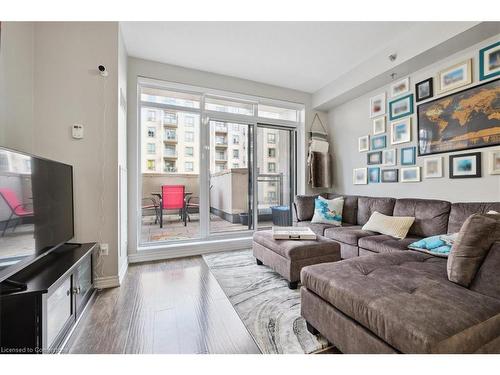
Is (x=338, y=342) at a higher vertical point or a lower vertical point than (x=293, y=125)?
lower

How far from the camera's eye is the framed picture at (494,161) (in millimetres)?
2098

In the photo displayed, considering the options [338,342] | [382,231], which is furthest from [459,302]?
[382,231]

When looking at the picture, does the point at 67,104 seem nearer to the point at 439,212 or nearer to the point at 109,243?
the point at 109,243

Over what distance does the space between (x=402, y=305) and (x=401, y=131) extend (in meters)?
2.68

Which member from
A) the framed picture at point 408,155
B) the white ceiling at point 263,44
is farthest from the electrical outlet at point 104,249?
the framed picture at point 408,155

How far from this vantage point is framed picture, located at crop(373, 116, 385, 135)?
10.5 ft

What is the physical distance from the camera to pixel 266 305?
184 cm

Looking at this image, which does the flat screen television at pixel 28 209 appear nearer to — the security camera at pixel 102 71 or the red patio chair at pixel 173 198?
the security camera at pixel 102 71

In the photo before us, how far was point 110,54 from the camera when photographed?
223 cm

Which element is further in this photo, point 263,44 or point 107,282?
point 263,44

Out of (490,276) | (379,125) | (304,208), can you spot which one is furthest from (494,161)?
(304,208)

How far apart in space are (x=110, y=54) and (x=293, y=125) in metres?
2.98

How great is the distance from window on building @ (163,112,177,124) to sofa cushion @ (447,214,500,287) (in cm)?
342

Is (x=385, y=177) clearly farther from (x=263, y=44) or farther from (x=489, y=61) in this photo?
(x=263, y=44)
